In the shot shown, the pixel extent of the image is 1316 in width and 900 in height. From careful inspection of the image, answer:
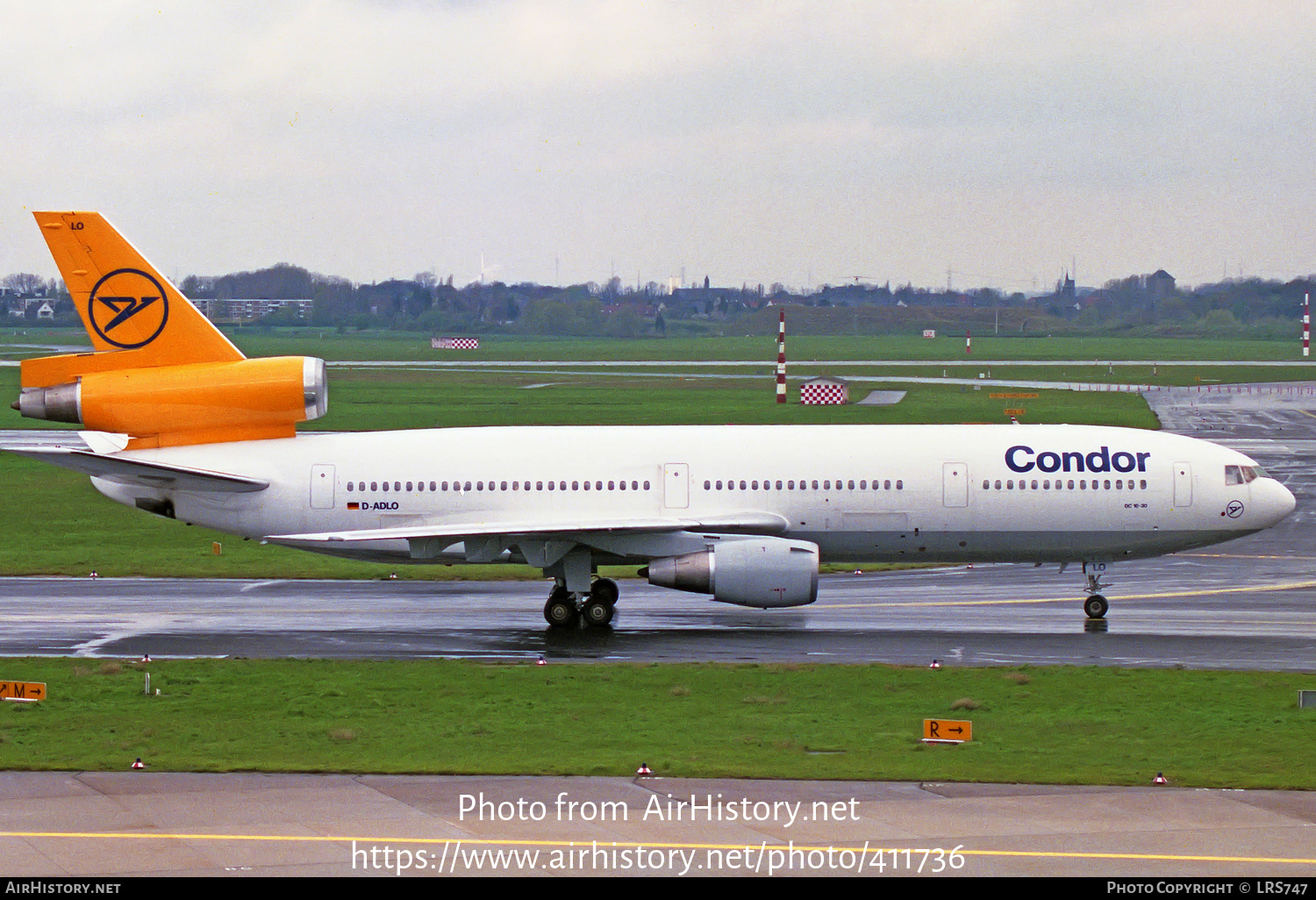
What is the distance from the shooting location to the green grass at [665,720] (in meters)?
21.3

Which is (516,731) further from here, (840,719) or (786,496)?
(786,496)

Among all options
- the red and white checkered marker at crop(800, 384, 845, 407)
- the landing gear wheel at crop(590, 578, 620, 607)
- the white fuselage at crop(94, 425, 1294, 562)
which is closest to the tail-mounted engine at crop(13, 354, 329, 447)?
the white fuselage at crop(94, 425, 1294, 562)

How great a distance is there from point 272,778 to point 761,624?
49.0 feet

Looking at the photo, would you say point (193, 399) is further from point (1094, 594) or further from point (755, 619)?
point (1094, 594)

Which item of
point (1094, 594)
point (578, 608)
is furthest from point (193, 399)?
point (1094, 594)

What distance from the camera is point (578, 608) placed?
33.5 meters

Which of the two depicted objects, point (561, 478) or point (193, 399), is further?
point (561, 478)

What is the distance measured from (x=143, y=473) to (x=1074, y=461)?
782 inches

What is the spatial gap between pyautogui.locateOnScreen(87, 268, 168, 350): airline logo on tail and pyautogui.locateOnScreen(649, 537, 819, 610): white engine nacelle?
13.0 m

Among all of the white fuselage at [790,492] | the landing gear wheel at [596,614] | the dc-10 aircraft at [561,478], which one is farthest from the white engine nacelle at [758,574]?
the landing gear wheel at [596,614]

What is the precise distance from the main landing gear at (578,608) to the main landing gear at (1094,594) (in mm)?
10245

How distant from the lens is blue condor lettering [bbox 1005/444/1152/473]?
113 feet

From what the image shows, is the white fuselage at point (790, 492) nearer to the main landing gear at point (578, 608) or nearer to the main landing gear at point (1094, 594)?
the main landing gear at point (1094, 594)
